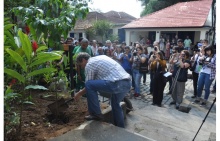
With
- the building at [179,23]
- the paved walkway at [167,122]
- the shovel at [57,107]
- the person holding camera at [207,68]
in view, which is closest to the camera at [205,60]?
the person holding camera at [207,68]

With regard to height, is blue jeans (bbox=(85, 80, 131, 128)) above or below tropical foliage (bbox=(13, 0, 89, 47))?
below

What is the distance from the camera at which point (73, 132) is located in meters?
2.69

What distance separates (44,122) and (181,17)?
17.3m

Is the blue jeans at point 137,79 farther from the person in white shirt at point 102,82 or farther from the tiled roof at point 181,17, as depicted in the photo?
the tiled roof at point 181,17

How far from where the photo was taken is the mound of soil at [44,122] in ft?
8.50

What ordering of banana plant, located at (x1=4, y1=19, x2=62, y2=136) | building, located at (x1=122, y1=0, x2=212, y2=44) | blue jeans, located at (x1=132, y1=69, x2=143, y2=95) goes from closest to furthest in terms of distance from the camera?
banana plant, located at (x1=4, y1=19, x2=62, y2=136)
blue jeans, located at (x1=132, y1=69, x2=143, y2=95)
building, located at (x1=122, y1=0, x2=212, y2=44)

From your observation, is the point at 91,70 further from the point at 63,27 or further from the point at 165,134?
the point at 165,134

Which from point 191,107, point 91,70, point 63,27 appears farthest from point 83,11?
point 191,107

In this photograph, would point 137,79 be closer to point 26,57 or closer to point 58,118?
point 58,118

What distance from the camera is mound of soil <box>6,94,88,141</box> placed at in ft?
8.50

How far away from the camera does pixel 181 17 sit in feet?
58.1

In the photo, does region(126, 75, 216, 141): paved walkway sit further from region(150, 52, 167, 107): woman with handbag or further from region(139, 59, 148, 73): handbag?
region(139, 59, 148, 73): handbag

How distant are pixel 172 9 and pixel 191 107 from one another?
16434 millimetres

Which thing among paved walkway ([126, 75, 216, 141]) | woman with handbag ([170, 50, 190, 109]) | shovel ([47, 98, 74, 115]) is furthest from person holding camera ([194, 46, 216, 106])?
shovel ([47, 98, 74, 115])
